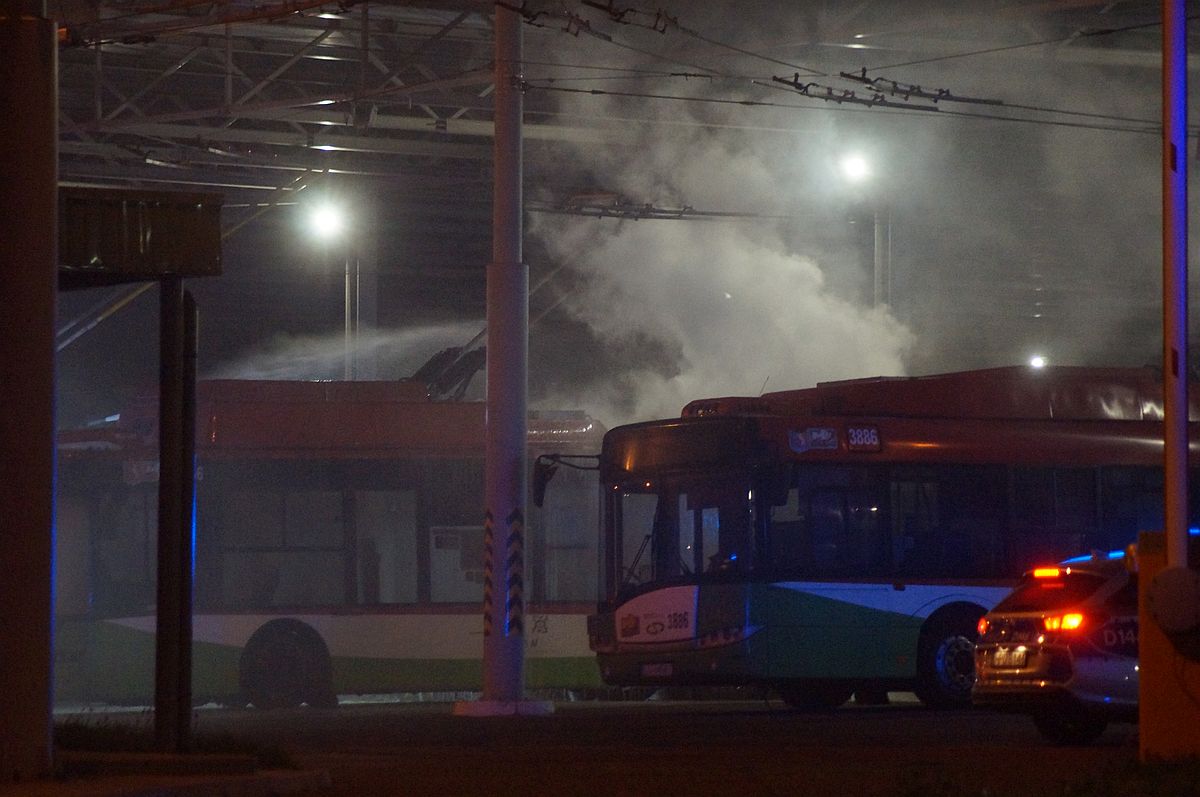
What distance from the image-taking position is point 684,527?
17062 millimetres

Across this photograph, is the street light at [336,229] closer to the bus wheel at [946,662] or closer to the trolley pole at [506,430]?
the trolley pole at [506,430]

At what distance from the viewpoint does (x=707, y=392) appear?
27.6m

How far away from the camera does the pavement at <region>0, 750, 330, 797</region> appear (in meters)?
9.16

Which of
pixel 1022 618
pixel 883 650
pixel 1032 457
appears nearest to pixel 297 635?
pixel 883 650

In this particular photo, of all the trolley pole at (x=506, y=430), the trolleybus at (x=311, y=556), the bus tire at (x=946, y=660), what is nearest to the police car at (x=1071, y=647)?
the bus tire at (x=946, y=660)

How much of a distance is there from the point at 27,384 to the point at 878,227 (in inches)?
740

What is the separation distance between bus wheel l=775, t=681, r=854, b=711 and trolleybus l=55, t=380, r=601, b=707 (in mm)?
2543

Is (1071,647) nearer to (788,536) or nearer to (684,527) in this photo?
(788,536)

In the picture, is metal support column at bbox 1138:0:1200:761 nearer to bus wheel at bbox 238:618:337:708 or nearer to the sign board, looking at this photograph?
the sign board

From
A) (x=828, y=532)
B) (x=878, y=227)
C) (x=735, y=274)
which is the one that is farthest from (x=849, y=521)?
(x=735, y=274)

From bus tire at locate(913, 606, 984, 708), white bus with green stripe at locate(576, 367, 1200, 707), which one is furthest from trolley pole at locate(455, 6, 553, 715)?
bus tire at locate(913, 606, 984, 708)

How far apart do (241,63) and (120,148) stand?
2367 mm

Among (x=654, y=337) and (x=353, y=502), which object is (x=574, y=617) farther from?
(x=654, y=337)

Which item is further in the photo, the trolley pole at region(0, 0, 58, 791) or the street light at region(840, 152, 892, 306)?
the street light at region(840, 152, 892, 306)
